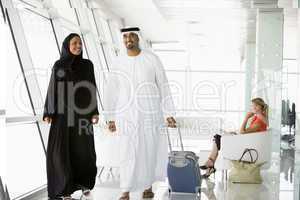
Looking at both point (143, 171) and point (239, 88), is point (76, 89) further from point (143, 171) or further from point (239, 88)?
point (239, 88)

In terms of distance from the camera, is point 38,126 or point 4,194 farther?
point 38,126

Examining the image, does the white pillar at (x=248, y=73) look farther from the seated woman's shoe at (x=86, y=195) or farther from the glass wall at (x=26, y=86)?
the seated woman's shoe at (x=86, y=195)

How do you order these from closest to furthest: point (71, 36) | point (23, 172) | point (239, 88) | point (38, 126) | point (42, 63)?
point (71, 36) → point (38, 126) → point (23, 172) → point (42, 63) → point (239, 88)

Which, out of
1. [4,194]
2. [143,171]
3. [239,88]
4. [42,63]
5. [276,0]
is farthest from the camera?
[239,88]

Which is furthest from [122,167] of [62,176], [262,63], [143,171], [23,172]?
[262,63]

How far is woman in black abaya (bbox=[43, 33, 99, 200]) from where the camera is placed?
4.72 m

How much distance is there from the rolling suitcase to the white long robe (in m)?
0.34

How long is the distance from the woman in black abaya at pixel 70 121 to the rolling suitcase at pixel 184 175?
1079mm

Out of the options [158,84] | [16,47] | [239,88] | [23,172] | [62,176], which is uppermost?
[16,47]

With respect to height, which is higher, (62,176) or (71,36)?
(71,36)

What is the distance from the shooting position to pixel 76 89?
16.0 feet

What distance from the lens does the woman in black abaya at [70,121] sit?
4723mm

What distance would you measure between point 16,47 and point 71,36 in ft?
2.95

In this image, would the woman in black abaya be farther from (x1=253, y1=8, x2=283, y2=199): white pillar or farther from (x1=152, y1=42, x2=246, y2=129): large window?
(x1=152, y1=42, x2=246, y2=129): large window
